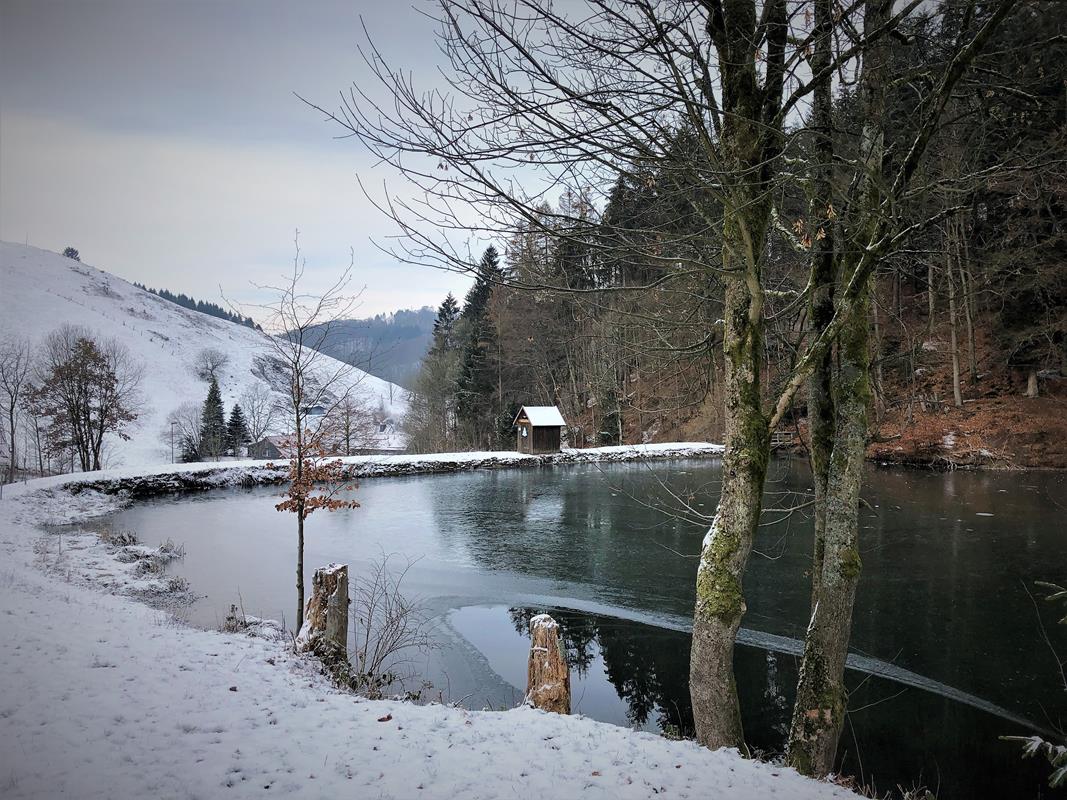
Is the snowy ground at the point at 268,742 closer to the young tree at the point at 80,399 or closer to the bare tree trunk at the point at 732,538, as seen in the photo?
the bare tree trunk at the point at 732,538

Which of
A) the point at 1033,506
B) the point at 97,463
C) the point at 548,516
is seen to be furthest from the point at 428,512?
Answer: the point at 97,463

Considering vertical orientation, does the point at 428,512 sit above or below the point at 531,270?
below

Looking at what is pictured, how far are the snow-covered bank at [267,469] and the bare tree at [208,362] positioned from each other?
53.0 metres

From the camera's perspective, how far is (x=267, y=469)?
72.8 feet

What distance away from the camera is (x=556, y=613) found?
8961mm

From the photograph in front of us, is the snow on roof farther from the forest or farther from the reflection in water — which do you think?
the reflection in water

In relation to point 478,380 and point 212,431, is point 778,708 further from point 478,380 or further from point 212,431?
point 212,431

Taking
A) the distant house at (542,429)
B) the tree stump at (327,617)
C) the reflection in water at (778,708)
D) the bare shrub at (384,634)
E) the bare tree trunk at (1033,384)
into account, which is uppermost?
the bare tree trunk at (1033,384)

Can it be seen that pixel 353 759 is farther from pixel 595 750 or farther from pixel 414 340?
pixel 414 340

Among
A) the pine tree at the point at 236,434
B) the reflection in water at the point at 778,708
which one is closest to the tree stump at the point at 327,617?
the reflection in water at the point at 778,708

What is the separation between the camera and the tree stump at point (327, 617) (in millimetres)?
6051

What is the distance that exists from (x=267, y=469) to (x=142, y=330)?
77199 millimetres

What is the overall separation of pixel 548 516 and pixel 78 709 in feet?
44.2

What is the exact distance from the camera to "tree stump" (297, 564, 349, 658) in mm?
6051
